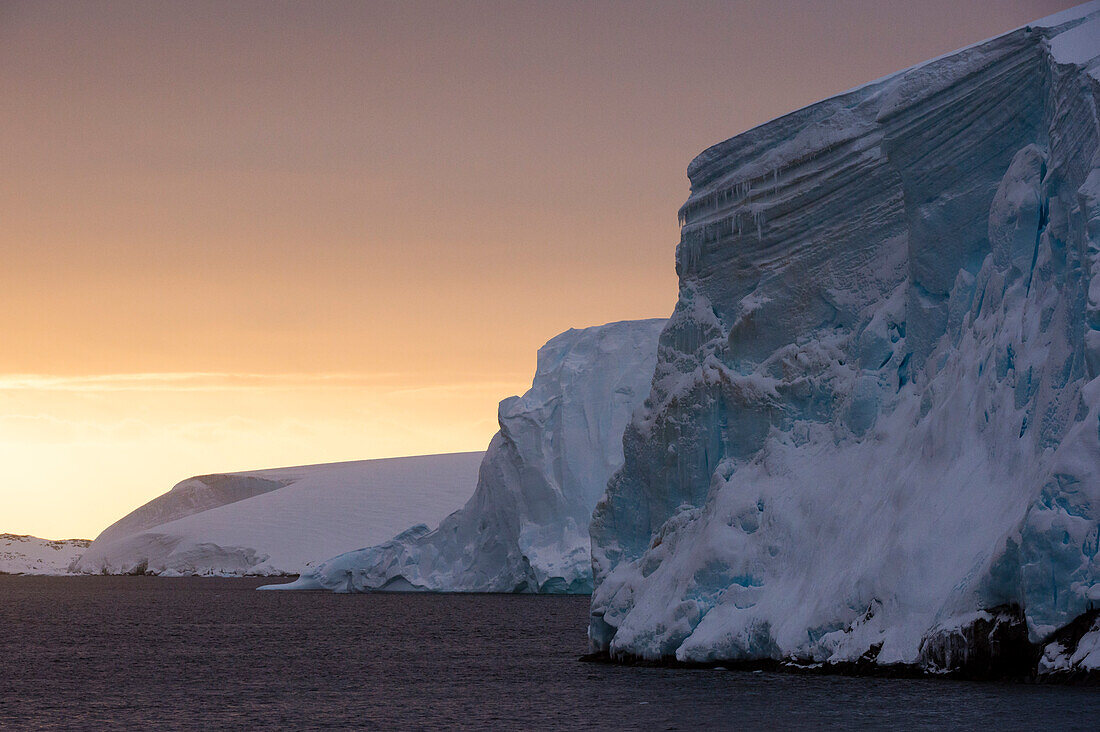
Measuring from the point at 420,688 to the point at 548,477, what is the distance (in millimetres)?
34041

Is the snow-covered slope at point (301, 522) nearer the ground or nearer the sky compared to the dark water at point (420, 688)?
nearer the sky

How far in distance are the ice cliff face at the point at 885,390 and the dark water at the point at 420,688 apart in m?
1.10

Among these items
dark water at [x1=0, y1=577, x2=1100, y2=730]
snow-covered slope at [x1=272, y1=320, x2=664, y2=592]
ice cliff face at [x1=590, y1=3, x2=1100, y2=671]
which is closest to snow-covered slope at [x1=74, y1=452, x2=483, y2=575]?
snow-covered slope at [x1=272, y1=320, x2=664, y2=592]

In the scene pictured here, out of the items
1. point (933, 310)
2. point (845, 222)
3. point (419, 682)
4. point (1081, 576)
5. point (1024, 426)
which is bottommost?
point (419, 682)

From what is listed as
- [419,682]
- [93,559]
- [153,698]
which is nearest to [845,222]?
[419,682]

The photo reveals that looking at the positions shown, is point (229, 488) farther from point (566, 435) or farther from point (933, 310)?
point (933, 310)

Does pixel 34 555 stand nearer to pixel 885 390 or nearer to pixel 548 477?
pixel 548 477

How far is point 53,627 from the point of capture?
47.4m

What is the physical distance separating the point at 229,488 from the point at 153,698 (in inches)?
4132

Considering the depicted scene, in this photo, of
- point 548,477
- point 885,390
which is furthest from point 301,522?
point 885,390

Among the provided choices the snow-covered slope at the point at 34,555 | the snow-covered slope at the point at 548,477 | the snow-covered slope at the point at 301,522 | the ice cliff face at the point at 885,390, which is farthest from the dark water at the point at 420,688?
the snow-covered slope at the point at 34,555

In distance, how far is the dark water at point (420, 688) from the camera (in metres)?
17.9

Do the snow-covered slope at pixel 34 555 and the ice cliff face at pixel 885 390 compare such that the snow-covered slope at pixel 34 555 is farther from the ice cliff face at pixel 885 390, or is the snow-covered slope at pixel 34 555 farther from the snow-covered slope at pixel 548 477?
the ice cliff face at pixel 885 390

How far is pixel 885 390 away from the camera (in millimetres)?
25000
